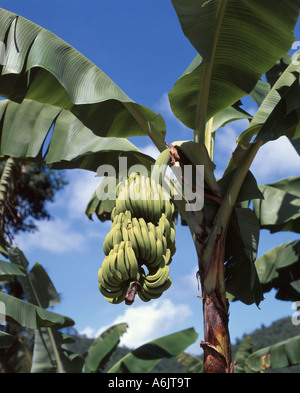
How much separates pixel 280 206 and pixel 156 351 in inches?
71.5

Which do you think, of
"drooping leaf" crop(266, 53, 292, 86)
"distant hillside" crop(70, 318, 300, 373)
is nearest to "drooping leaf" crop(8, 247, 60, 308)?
"drooping leaf" crop(266, 53, 292, 86)

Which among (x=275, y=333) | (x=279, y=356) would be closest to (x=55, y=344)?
(x=279, y=356)

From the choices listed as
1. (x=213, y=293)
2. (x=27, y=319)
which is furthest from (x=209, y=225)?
(x=27, y=319)

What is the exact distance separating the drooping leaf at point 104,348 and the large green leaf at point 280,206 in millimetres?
2037

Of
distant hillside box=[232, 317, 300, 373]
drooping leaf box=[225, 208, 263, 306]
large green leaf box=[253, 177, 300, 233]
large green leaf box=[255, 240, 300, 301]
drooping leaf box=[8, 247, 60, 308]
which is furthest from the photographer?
distant hillside box=[232, 317, 300, 373]

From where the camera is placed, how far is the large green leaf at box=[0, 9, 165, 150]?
2502 mm

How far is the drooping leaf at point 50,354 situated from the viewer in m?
4.46

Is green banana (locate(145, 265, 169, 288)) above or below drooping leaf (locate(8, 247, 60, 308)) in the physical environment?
below

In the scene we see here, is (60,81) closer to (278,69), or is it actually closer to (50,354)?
(278,69)

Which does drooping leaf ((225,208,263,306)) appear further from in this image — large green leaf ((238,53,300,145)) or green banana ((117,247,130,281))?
green banana ((117,247,130,281))

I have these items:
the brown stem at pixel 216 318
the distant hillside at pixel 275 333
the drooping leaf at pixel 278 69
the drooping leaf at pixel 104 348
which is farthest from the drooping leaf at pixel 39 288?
the distant hillside at pixel 275 333

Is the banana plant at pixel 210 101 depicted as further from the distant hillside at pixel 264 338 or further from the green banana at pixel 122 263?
the distant hillside at pixel 264 338

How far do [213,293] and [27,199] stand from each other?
776 cm

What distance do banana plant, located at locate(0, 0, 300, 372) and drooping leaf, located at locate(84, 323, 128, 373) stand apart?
2.23m
